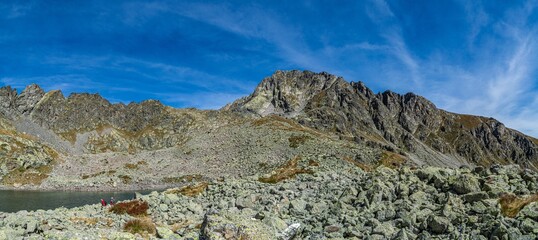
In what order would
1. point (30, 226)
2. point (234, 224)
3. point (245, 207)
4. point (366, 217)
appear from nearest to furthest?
point (234, 224) → point (30, 226) → point (366, 217) → point (245, 207)

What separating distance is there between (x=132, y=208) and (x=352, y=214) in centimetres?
1893

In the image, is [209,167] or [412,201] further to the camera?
[209,167]

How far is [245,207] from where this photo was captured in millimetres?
31969

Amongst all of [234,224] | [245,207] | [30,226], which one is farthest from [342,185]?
[30,226]

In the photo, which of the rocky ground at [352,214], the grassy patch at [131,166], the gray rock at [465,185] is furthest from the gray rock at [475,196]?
the grassy patch at [131,166]

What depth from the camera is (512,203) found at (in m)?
22.7

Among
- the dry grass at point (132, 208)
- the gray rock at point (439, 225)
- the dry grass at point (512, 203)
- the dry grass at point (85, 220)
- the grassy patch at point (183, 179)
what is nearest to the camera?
the gray rock at point (439, 225)

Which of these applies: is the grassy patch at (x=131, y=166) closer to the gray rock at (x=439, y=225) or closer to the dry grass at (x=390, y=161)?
the dry grass at (x=390, y=161)

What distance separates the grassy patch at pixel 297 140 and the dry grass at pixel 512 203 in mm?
122820

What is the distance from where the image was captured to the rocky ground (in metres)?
19.9

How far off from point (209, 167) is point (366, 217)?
119623mm

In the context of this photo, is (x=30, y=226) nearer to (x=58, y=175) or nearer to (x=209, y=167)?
(x=209, y=167)

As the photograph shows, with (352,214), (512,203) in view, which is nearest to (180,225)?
(352,214)

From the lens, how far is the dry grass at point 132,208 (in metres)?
30.8
